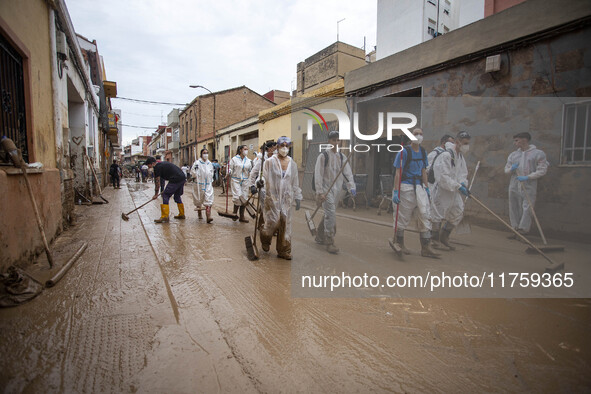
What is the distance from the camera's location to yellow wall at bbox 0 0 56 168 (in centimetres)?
430

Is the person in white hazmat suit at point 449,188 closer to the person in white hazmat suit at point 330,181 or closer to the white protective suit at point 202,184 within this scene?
the person in white hazmat suit at point 330,181

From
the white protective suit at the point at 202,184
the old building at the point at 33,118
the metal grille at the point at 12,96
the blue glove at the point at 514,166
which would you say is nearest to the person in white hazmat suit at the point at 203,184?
the white protective suit at the point at 202,184

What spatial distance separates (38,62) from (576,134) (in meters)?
8.93

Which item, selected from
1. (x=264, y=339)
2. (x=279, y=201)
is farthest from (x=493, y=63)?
(x=264, y=339)

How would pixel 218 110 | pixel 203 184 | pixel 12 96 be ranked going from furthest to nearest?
pixel 218 110, pixel 203 184, pixel 12 96

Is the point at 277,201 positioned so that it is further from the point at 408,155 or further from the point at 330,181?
the point at 408,155

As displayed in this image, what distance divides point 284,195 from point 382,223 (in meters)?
3.42

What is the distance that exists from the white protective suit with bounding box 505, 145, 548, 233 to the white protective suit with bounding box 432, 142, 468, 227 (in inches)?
53.3

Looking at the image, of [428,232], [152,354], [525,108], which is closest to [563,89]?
[525,108]

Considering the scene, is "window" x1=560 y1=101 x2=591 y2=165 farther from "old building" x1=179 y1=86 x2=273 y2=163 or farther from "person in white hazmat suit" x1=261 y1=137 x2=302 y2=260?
"old building" x1=179 y1=86 x2=273 y2=163

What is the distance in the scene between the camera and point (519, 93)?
656cm

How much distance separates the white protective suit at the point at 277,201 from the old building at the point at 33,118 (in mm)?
2842

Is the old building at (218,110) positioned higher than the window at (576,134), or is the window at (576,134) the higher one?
the old building at (218,110)

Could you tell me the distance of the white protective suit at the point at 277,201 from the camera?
4.65 meters
